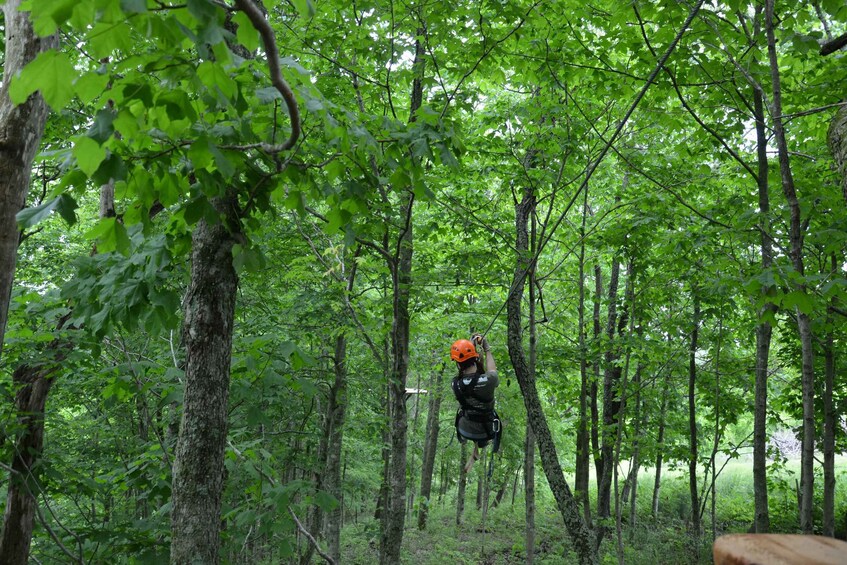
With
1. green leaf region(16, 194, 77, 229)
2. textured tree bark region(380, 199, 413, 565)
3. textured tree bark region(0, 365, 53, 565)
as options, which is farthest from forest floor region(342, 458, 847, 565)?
green leaf region(16, 194, 77, 229)

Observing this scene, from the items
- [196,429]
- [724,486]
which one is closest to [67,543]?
[196,429]

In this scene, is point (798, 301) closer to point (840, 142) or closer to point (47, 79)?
point (840, 142)

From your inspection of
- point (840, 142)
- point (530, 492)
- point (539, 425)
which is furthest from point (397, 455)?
point (840, 142)

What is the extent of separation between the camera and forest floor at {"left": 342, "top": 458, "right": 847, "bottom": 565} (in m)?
11.8

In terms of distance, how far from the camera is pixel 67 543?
4586 millimetres

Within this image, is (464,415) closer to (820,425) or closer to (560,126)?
(560,126)

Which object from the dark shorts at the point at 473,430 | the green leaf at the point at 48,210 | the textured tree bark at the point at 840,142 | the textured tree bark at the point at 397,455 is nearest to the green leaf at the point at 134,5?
the green leaf at the point at 48,210

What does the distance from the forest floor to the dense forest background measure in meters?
0.19

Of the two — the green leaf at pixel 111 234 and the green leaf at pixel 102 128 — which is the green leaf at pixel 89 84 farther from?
the green leaf at pixel 111 234

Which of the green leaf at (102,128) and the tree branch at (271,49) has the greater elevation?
the tree branch at (271,49)

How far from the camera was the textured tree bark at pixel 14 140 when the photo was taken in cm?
268

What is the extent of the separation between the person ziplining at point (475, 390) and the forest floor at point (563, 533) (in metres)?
2.77

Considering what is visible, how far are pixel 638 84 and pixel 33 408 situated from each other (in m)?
7.47

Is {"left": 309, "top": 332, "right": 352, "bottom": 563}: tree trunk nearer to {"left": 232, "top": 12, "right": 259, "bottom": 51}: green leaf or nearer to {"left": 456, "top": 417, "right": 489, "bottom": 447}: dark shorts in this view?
{"left": 456, "top": 417, "right": 489, "bottom": 447}: dark shorts
